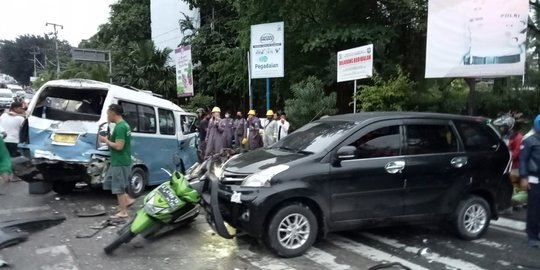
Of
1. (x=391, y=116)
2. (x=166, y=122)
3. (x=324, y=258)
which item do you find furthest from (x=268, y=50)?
(x=324, y=258)

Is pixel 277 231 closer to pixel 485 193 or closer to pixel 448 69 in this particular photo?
pixel 485 193

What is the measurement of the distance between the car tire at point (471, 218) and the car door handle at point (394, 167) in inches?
44.2

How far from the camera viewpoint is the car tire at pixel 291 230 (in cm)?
550

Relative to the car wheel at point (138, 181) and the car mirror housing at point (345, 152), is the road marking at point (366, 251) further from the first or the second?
the car wheel at point (138, 181)

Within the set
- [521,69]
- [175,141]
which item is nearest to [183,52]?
[175,141]

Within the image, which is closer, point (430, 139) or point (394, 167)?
point (394, 167)

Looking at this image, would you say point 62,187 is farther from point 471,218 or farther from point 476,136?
point 476,136

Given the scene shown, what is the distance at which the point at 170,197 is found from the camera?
6.13 m

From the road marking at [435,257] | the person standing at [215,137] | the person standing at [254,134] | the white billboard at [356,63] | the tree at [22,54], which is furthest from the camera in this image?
the tree at [22,54]

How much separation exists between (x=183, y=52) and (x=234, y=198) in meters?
15.0

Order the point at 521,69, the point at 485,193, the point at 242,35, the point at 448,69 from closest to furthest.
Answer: the point at 485,193
the point at 521,69
the point at 448,69
the point at 242,35

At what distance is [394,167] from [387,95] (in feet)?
20.5

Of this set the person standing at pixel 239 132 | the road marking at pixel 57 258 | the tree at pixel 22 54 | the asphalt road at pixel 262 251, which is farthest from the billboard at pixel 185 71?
the tree at pixel 22 54

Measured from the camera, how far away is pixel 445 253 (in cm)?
596
